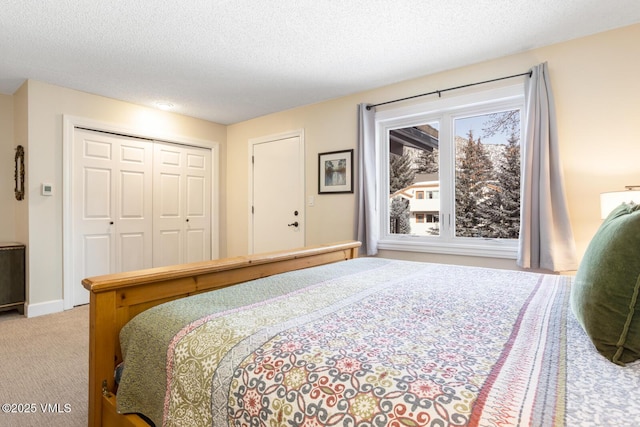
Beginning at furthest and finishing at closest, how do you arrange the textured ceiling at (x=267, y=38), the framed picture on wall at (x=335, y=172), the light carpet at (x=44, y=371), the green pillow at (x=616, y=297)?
the framed picture on wall at (x=335, y=172)
the textured ceiling at (x=267, y=38)
the light carpet at (x=44, y=371)
the green pillow at (x=616, y=297)

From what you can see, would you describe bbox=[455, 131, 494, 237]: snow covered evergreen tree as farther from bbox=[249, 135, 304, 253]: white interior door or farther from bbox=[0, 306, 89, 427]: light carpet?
bbox=[0, 306, 89, 427]: light carpet

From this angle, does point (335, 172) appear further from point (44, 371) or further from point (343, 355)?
point (343, 355)

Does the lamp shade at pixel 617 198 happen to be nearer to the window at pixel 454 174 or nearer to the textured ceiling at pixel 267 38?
the window at pixel 454 174

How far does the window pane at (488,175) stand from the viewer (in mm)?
2906

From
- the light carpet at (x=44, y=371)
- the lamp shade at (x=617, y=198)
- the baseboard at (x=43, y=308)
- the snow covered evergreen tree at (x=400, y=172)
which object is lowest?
the light carpet at (x=44, y=371)

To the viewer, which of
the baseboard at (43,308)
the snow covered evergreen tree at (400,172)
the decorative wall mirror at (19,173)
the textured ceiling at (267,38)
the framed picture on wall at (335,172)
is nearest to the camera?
the textured ceiling at (267,38)

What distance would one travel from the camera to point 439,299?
1328 mm

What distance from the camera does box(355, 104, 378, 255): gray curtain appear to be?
3436 millimetres

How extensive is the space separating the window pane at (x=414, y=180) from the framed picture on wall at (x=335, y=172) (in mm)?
464

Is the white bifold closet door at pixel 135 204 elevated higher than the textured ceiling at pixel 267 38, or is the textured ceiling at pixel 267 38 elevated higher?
the textured ceiling at pixel 267 38

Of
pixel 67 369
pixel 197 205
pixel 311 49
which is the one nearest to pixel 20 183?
pixel 197 205

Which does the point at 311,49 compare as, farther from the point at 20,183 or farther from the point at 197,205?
the point at 20,183

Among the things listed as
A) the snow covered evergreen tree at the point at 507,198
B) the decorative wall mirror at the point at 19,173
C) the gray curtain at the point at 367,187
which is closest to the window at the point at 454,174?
the snow covered evergreen tree at the point at 507,198

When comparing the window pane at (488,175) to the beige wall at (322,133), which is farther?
the window pane at (488,175)
